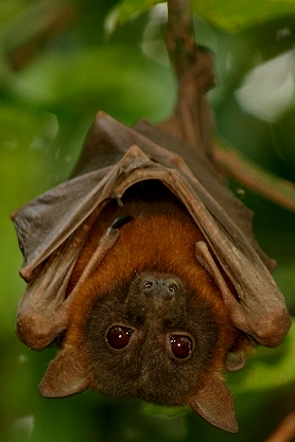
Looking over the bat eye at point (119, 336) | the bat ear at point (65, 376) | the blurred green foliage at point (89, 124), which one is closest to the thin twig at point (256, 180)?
the blurred green foliage at point (89, 124)

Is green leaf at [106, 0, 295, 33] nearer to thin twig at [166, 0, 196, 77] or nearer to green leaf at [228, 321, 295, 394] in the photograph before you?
thin twig at [166, 0, 196, 77]

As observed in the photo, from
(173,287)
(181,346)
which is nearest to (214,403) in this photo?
(181,346)

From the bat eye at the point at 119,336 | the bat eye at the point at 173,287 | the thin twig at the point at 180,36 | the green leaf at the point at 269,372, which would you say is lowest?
the green leaf at the point at 269,372

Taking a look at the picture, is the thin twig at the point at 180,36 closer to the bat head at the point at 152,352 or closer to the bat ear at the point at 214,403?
the bat head at the point at 152,352

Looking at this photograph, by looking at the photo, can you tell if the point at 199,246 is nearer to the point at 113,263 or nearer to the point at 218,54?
the point at 113,263

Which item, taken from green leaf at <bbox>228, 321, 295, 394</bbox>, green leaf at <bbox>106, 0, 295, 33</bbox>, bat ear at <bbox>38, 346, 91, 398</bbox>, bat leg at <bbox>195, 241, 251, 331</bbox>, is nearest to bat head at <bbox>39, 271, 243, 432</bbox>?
bat ear at <bbox>38, 346, 91, 398</bbox>

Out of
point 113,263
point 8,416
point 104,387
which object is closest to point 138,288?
point 113,263
